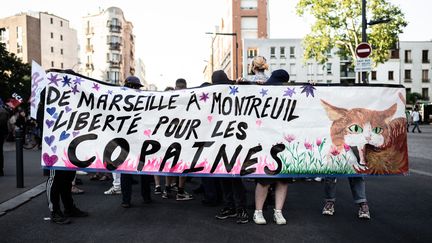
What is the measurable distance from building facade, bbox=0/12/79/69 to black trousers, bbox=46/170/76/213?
2813 inches

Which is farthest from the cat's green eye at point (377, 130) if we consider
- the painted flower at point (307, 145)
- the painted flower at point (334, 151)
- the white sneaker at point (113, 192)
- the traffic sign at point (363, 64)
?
the traffic sign at point (363, 64)

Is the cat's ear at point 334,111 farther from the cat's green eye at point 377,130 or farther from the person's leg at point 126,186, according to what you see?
the person's leg at point 126,186

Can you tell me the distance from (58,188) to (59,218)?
380mm

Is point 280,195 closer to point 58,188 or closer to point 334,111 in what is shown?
point 334,111

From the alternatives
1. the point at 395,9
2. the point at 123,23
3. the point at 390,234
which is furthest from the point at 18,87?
the point at 123,23

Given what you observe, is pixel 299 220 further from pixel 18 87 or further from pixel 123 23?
pixel 123 23

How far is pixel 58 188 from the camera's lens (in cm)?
522

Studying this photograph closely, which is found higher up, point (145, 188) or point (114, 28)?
point (114, 28)

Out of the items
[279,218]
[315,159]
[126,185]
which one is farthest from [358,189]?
[126,185]

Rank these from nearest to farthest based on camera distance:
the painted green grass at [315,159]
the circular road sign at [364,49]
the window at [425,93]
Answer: the painted green grass at [315,159] → the circular road sign at [364,49] → the window at [425,93]

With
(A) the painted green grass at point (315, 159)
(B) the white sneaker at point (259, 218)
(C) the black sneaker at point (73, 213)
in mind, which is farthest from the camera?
(C) the black sneaker at point (73, 213)

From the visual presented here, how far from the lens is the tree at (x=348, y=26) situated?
33938mm

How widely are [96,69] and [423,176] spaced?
81837 millimetres

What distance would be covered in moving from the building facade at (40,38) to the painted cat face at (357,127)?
73.0 meters
